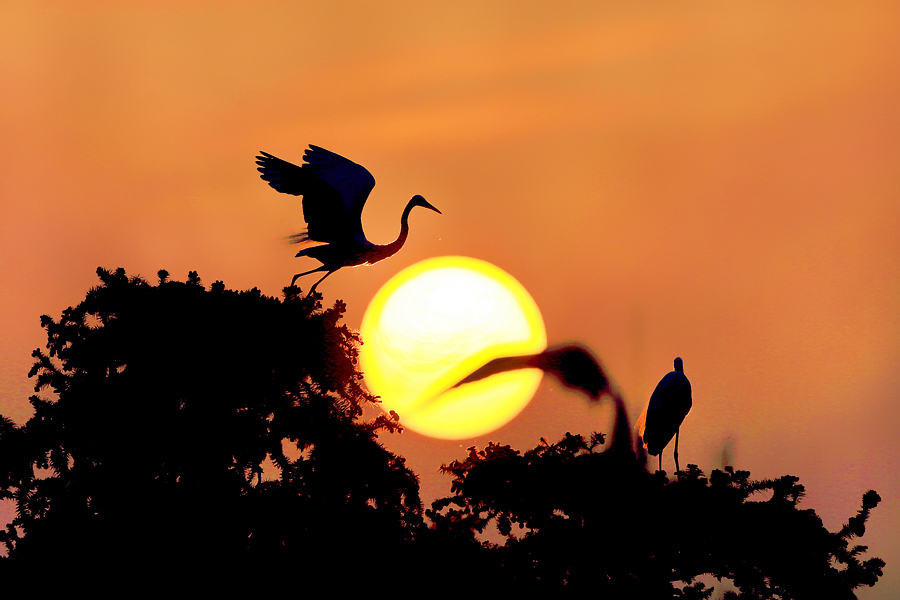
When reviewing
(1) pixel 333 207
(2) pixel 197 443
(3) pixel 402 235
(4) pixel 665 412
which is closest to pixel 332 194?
(1) pixel 333 207

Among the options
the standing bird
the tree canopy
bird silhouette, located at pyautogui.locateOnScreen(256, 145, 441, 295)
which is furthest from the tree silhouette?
bird silhouette, located at pyautogui.locateOnScreen(256, 145, 441, 295)

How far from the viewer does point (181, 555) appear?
364 inches

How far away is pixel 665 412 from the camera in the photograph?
15500mm

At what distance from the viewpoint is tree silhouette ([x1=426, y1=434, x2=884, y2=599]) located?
980 centimetres

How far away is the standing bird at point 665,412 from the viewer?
15.2m

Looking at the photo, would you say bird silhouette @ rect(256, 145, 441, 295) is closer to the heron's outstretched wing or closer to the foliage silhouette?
the heron's outstretched wing

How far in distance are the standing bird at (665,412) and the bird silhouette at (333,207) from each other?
619 cm

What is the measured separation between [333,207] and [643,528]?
837cm

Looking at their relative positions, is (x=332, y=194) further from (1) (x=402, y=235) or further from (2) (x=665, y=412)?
(2) (x=665, y=412)

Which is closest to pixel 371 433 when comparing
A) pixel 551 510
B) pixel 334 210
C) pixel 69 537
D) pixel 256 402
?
pixel 256 402

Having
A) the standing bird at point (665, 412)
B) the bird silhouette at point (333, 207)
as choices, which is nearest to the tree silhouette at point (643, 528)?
the standing bird at point (665, 412)

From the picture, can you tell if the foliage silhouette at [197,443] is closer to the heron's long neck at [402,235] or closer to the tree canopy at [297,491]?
the tree canopy at [297,491]

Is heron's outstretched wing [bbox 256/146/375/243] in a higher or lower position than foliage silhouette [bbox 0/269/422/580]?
higher

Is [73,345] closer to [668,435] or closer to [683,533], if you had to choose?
[683,533]
